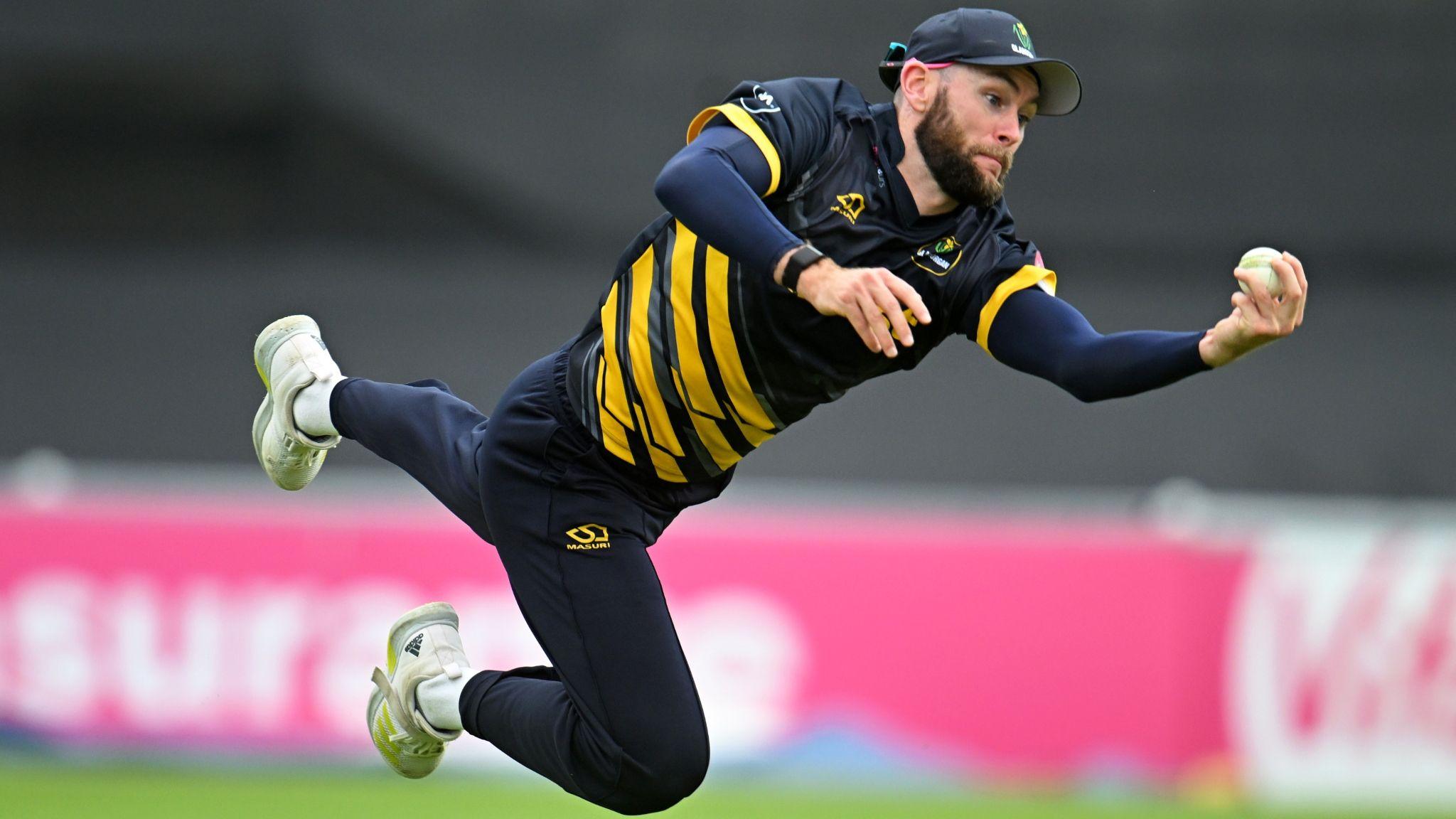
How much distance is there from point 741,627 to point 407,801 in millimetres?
1741

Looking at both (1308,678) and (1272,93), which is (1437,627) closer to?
(1308,678)

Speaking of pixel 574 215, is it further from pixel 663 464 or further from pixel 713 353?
pixel 713 353

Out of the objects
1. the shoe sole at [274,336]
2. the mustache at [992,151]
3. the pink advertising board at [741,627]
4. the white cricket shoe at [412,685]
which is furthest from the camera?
the pink advertising board at [741,627]

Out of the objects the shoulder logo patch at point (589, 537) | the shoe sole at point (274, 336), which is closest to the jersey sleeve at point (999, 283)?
the shoulder logo patch at point (589, 537)

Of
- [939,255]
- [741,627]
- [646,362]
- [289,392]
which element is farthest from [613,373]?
[741,627]

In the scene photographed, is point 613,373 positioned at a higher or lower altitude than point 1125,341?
higher

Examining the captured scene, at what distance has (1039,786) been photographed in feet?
28.6

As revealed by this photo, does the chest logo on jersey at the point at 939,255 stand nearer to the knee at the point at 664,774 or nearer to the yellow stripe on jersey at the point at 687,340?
the yellow stripe on jersey at the point at 687,340

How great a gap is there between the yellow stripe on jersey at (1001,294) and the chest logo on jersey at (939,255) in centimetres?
13

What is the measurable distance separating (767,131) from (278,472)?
196 cm

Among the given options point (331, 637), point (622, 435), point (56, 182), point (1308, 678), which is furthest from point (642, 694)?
point (56, 182)

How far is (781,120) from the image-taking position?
421 cm

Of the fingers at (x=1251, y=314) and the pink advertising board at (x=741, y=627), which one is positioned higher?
the pink advertising board at (x=741, y=627)

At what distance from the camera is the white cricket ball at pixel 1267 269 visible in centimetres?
367
